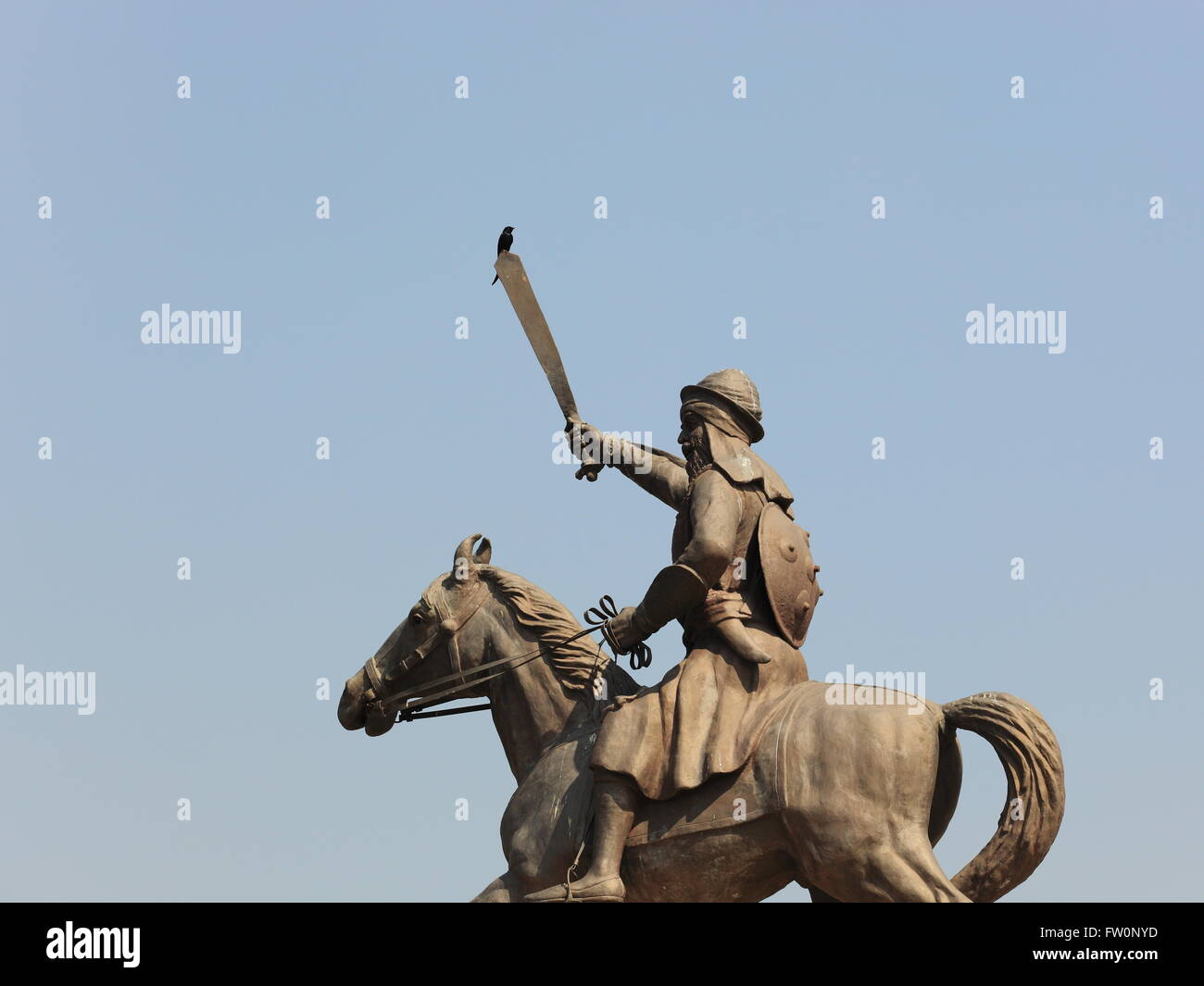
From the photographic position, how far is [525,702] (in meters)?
14.4

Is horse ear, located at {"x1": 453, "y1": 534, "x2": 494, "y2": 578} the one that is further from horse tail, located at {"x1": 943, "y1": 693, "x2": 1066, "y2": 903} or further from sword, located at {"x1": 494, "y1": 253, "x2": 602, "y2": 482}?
horse tail, located at {"x1": 943, "y1": 693, "x2": 1066, "y2": 903}

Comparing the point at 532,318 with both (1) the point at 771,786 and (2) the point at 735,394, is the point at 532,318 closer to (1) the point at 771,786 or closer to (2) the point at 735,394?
(2) the point at 735,394

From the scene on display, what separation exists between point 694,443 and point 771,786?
2401 millimetres

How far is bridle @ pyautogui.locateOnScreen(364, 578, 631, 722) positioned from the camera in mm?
14438

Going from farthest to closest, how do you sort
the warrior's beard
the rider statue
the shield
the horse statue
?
the warrior's beard
the shield
the rider statue
the horse statue

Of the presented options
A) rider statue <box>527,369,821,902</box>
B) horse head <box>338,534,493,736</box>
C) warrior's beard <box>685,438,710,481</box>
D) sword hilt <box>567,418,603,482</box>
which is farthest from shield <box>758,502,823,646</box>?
horse head <box>338,534,493,736</box>

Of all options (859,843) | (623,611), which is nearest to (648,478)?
(623,611)

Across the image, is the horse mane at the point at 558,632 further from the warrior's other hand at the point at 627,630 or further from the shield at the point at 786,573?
the shield at the point at 786,573

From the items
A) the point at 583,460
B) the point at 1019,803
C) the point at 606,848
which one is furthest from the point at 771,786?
the point at 583,460

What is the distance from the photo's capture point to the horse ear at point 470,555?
576 inches

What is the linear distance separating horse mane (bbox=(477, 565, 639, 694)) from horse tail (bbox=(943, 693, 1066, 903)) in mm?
2465
